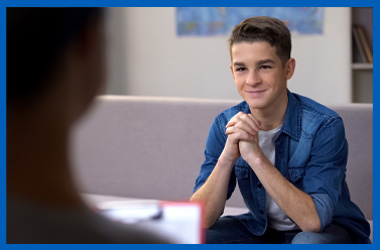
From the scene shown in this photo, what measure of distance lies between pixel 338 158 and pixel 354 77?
1.79 meters

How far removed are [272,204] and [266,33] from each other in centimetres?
28

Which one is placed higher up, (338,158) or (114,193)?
(338,158)

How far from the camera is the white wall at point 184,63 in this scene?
2518 mm

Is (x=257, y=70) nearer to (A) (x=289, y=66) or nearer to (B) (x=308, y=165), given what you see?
(A) (x=289, y=66)

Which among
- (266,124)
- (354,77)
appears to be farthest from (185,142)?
(354,77)

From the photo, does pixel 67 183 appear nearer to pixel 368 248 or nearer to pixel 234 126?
pixel 368 248

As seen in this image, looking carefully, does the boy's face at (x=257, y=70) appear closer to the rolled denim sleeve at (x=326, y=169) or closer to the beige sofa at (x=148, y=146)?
the rolled denim sleeve at (x=326, y=169)

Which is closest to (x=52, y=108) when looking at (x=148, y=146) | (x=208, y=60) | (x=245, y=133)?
(x=245, y=133)

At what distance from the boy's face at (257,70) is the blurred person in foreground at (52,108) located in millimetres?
663

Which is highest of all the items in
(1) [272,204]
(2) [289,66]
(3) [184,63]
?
(3) [184,63]

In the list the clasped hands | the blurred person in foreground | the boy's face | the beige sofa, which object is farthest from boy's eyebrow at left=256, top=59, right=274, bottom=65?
the blurred person in foreground

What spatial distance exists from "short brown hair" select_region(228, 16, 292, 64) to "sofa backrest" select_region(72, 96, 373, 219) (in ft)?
1.37

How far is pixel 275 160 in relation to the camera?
2.95 ft

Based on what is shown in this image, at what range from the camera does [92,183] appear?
146 centimetres
